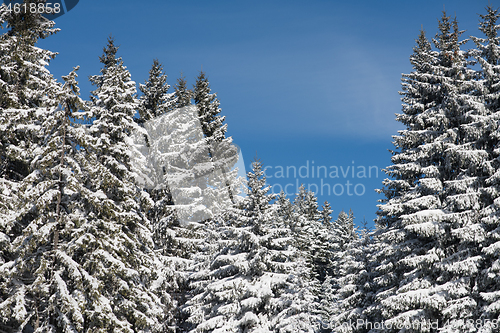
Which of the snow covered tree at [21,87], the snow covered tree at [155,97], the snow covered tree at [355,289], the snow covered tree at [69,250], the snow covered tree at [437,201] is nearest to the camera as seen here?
the snow covered tree at [69,250]

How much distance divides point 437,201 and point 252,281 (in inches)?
411

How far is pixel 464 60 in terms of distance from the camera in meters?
25.0

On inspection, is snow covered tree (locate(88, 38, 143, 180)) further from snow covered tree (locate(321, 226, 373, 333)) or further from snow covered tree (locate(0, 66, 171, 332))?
snow covered tree (locate(321, 226, 373, 333))

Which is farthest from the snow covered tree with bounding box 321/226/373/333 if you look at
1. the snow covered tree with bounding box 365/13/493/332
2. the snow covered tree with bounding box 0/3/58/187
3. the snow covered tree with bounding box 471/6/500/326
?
the snow covered tree with bounding box 0/3/58/187

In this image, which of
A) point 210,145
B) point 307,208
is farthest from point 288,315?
point 307,208

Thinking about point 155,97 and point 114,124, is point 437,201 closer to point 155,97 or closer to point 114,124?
point 114,124

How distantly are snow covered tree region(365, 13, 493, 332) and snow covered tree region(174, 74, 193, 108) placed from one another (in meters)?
15.6

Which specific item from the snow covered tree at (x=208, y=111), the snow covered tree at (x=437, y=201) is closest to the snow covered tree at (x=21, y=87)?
the snow covered tree at (x=208, y=111)

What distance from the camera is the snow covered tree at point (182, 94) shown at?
33844mm

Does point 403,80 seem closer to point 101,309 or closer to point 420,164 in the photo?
point 420,164

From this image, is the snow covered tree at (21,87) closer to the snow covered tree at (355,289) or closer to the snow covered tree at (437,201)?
the snow covered tree at (437,201)

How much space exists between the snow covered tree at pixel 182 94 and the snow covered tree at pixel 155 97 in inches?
31.1

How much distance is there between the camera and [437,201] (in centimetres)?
2266

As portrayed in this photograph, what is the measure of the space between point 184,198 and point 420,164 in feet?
47.7
